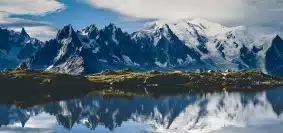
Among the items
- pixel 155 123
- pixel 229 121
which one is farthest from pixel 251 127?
pixel 155 123

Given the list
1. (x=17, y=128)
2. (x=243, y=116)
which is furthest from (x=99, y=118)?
(x=243, y=116)

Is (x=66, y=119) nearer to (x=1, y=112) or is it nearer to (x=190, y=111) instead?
(x=1, y=112)

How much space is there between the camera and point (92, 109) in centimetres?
19962

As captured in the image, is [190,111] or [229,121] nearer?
[229,121]

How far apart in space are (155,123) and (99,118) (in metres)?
24.2

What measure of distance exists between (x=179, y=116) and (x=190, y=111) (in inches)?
638

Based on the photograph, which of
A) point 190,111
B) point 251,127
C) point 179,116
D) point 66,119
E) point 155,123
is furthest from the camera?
point 190,111

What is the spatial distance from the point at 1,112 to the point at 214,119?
78461 millimetres

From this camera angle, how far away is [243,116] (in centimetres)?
17062

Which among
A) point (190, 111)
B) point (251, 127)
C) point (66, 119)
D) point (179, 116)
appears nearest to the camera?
point (251, 127)

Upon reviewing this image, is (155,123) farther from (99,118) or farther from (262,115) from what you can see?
(262,115)

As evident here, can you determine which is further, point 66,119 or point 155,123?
point 66,119

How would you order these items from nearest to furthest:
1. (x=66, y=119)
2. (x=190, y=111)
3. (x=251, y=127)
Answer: (x=251, y=127) < (x=66, y=119) < (x=190, y=111)

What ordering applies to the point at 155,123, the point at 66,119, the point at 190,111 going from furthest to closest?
1. the point at 190,111
2. the point at 66,119
3. the point at 155,123
